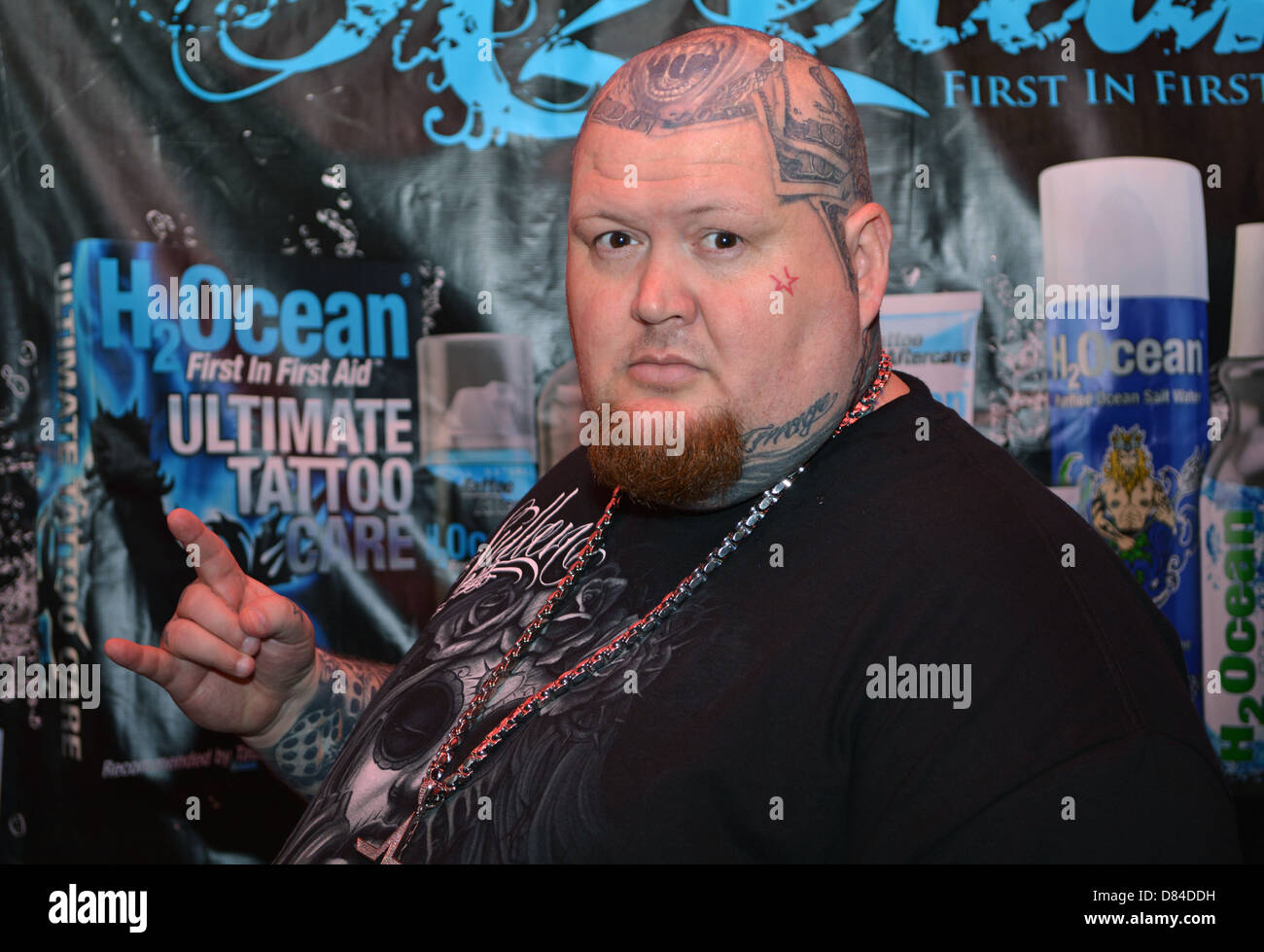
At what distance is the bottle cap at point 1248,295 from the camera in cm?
222

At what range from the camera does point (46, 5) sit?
2.33m

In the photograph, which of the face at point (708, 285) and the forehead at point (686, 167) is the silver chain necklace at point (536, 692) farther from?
the forehead at point (686, 167)

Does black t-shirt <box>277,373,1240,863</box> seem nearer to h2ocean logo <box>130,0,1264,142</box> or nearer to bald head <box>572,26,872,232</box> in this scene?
bald head <box>572,26,872,232</box>

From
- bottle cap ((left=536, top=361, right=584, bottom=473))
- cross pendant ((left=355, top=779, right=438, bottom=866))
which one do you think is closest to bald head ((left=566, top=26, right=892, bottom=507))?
cross pendant ((left=355, top=779, right=438, bottom=866))

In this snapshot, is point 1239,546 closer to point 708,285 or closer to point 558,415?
point 558,415

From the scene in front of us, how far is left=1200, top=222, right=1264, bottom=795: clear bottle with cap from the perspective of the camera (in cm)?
219

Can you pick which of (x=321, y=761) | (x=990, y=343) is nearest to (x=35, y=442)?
(x=321, y=761)

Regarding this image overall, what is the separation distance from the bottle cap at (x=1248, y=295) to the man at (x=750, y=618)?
1438 mm

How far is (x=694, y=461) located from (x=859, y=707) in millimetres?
321

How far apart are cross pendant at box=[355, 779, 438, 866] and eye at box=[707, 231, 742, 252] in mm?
621

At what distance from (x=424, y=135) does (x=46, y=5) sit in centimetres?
88

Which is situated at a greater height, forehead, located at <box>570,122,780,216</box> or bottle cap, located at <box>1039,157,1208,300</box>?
bottle cap, located at <box>1039,157,1208,300</box>

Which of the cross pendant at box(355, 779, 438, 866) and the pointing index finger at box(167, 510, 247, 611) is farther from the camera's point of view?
the pointing index finger at box(167, 510, 247, 611)

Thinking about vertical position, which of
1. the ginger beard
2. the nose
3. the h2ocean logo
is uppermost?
the h2ocean logo
